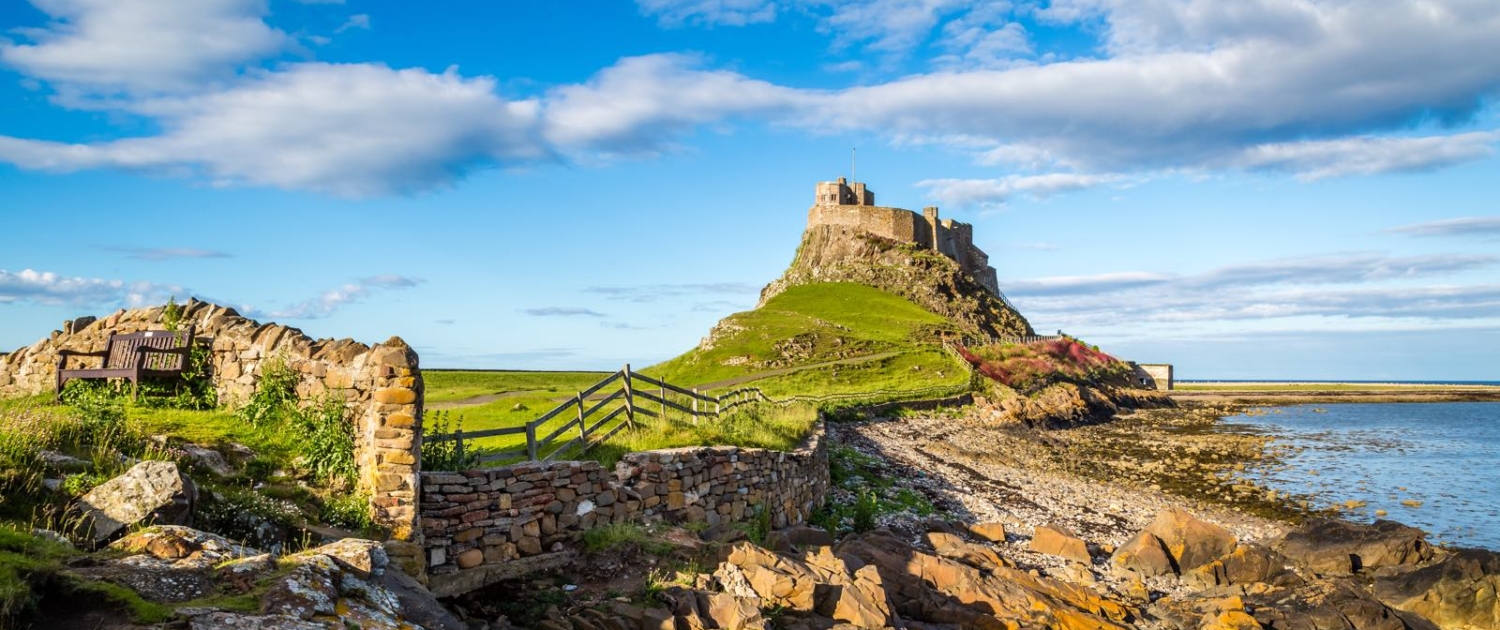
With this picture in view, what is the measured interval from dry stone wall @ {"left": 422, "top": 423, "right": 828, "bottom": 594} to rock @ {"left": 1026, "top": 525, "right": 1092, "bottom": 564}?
18.6 ft

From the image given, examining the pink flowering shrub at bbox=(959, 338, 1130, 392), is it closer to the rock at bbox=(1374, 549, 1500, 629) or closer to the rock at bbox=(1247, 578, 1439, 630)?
the rock at bbox=(1374, 549, 1500, 629)

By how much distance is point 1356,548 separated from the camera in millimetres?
19484

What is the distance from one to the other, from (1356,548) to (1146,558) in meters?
4.89

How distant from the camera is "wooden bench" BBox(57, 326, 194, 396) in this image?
1507 cm

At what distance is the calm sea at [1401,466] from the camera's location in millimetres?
26969

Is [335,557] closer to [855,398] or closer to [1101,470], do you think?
[1101,470]

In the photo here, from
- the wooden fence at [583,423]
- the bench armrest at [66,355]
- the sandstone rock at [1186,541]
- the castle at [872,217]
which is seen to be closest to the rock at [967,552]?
the sandstone rock at [1186,541]

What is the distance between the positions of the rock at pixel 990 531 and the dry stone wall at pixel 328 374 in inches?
499

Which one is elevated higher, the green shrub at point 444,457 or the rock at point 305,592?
the green shrub at point 444,457

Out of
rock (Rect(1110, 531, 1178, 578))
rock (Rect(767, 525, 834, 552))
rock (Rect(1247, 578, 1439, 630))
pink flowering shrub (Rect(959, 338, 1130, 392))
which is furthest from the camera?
pink flowering shrub (Rect(959, 338, 1130, 392))

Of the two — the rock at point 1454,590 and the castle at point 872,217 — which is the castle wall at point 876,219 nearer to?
the castle at point 872,217

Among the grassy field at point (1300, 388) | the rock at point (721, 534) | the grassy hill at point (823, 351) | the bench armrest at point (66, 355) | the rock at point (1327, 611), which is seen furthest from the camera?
the grassy field at point (1300, 388)

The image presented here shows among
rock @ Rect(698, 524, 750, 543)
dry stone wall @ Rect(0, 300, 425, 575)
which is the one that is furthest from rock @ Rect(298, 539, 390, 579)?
rock @ Rect(698, 524, 750, 543)

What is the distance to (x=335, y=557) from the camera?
24.9 feet
